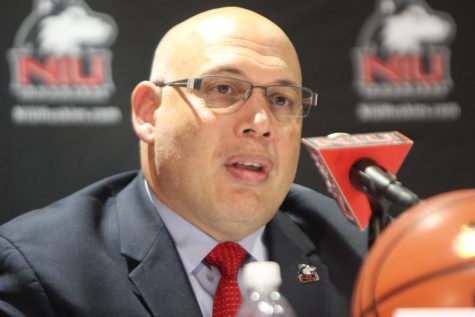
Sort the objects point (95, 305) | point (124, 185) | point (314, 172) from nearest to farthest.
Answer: point (95, 305), point (124, 185), point (314, 172)

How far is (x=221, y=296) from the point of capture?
5.71 feet

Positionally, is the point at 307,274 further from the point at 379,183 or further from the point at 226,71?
the point at 379,183

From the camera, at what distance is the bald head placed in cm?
186

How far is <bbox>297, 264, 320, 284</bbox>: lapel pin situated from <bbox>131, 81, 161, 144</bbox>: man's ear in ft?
1.86

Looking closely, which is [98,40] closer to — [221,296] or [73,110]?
[73,110]

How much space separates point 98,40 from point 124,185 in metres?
0.66

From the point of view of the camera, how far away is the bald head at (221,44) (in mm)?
1864

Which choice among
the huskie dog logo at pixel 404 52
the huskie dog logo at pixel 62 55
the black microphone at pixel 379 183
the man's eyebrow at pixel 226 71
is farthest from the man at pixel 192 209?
the huskie dog logo at pixel 404 52

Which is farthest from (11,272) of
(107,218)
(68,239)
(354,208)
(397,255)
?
(397,255)

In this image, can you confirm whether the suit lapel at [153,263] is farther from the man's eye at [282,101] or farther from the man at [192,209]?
the man's eye at [282,101]

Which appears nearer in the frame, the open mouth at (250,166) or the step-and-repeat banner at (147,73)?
the open mouth at (250,166)

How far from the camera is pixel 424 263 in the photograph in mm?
917

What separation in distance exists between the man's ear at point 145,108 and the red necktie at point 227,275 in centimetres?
38

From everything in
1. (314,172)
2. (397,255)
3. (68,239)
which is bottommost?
(314,172)
